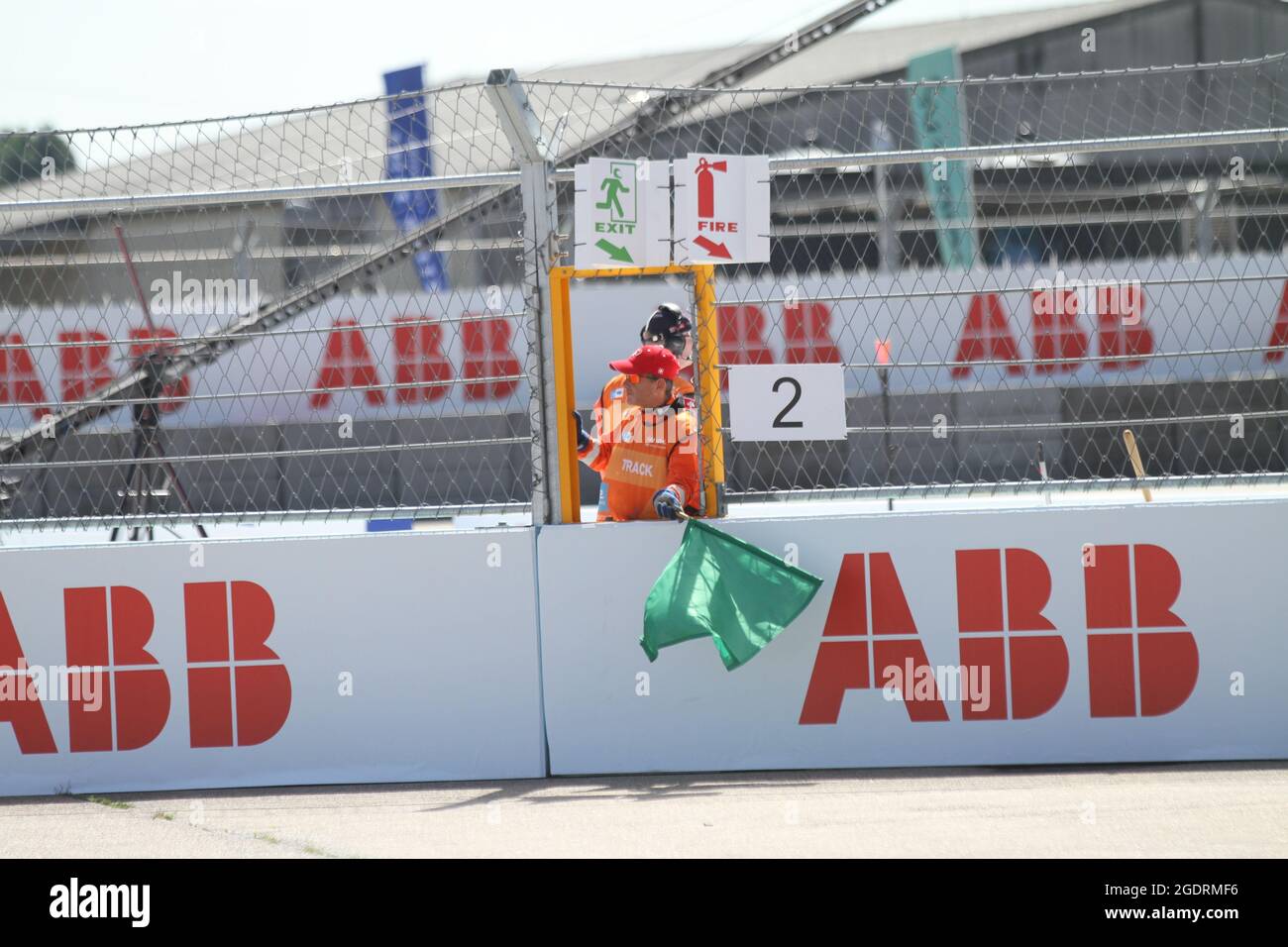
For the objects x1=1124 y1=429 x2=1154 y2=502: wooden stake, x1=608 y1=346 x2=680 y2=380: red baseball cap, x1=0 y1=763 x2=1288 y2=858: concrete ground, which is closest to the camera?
x1=0 y1=763 x2=1288 y2=858: concrete ground

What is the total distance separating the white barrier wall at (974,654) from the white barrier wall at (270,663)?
0.31 meters

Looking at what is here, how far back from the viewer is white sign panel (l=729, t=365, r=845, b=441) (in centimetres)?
490

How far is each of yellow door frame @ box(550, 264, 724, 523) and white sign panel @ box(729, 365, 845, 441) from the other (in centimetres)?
14

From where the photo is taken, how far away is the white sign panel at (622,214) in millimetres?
4883

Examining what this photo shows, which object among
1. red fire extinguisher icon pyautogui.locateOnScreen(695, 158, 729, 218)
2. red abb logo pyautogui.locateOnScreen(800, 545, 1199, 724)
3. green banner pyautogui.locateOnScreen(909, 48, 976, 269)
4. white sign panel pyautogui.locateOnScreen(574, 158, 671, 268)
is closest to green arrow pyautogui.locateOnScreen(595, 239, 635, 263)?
white sign panel pyautogui.locateOnScreen(574, 158, 671, 268)

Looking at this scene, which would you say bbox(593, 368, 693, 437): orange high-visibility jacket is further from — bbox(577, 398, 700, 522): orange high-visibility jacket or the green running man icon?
the green running man icon

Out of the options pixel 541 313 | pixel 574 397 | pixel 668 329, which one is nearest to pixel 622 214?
pixel 541 313

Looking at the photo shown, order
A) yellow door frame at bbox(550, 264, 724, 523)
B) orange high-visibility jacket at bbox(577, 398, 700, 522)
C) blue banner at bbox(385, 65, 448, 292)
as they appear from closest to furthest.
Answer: yellow door frame at bbox(550, 264, 724, 523) → orange high-visibility jacket at bbox(577, 398, 700, 522) → blue banner at bbox(385, 65, 448, 292)

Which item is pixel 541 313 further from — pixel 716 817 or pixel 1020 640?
pixel 1020 640

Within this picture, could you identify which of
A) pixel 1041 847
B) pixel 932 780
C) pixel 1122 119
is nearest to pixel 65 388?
pixel 932 780

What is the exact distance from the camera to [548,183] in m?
5.06

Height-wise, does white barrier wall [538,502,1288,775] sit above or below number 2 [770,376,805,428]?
below

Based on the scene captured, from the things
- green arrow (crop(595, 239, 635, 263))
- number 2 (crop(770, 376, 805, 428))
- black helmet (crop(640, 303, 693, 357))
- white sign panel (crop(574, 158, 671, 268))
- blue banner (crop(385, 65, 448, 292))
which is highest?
blue banner (crop(385, 65, 448, 292))
